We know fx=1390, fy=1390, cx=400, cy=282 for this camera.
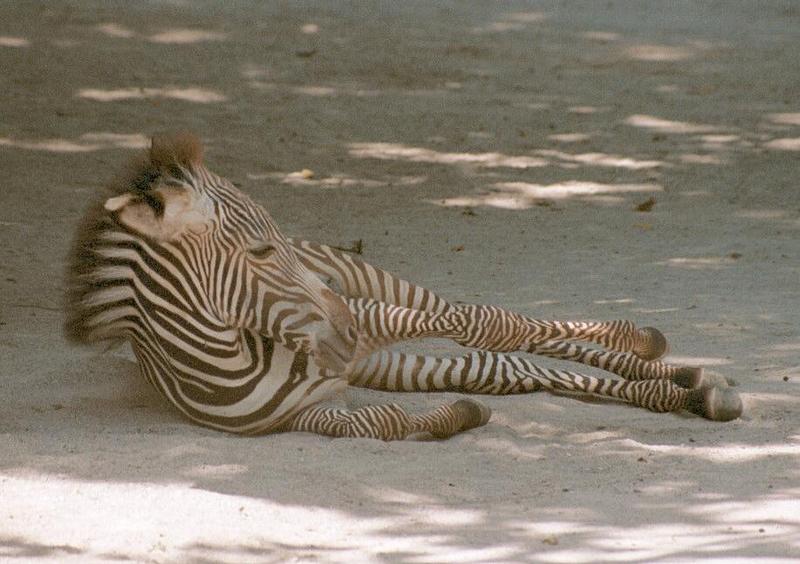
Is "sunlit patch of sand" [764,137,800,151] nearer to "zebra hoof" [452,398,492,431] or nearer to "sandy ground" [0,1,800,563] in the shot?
Answer: "sandy ground" [0,1,800,563]

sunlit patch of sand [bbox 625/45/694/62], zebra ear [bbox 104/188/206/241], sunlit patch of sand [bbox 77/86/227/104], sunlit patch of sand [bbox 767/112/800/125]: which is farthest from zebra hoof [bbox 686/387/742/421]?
sunlit patch of sand [bbox 625/45/694/62]

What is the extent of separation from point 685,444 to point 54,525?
288cm

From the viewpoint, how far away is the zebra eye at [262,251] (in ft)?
20.2

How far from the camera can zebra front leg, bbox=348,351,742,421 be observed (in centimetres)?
700

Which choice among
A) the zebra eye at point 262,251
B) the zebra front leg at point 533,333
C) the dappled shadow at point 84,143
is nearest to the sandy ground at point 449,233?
the dappled shadow at point 84,143

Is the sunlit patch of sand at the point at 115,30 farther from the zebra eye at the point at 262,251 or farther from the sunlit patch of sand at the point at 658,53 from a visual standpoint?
the zebra eye at the point at 262,251

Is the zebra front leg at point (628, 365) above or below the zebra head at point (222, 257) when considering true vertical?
below

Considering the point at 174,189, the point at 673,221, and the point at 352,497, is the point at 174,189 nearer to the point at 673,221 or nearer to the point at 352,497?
the point at 352,497

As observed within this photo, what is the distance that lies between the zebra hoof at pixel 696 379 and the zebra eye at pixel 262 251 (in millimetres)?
2221

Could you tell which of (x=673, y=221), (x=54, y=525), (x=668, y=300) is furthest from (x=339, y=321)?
(x=673, y=221)

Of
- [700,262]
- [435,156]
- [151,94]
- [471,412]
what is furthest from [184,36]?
[471,412]

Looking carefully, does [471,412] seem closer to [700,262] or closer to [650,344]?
[650,344]

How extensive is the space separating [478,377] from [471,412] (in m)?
0.77

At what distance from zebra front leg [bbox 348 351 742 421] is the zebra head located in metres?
0.90
